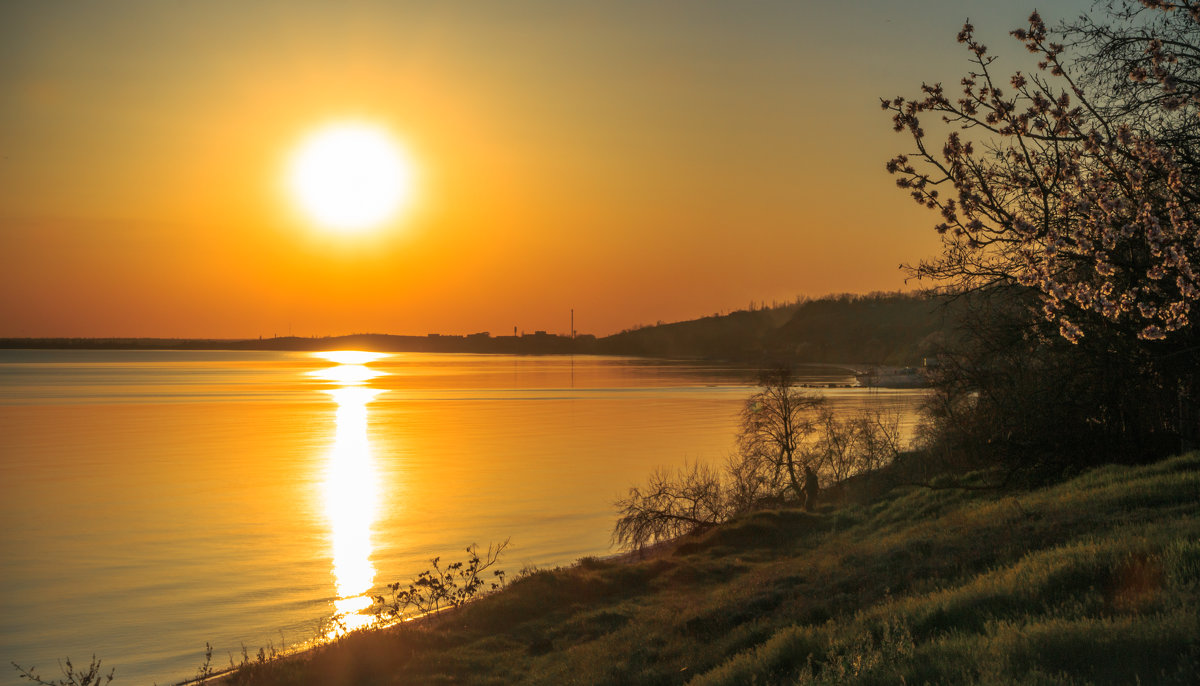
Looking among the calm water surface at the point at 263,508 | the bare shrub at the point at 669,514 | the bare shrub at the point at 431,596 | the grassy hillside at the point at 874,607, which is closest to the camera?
the grassy hillside at the point at 874,607

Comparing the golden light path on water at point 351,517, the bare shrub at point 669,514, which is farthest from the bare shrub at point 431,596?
the bare shrub at point 669,514

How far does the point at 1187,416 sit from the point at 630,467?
40531 mm

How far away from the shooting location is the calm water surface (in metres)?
25.9

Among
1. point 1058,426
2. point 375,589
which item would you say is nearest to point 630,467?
point 375,589

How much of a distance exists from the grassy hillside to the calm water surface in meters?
6.62

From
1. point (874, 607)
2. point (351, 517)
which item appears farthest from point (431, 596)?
point (351, 517)

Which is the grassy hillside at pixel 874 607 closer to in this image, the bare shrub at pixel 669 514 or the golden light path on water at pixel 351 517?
the golden light path on water at pixel 351 517

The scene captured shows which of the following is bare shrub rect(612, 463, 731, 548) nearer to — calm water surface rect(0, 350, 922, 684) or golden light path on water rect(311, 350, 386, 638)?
calm water surface rect(0, 350, 922, 684)

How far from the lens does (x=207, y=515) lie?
43.0 m

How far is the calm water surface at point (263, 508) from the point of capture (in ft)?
84.8

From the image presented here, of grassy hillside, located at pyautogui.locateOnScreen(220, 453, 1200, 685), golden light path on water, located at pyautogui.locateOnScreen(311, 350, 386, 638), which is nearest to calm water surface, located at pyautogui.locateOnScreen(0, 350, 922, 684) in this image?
golden light path on water, located at pyautogui.locateOnScreen(311, 350, 386, 638)

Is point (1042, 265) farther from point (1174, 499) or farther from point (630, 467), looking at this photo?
point (630, 467)

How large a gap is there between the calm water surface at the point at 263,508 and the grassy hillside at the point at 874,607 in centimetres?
662

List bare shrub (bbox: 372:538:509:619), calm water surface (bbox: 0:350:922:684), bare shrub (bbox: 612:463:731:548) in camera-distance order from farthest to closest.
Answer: bare shrub (bbox: 612:463:731:548)
calm water surface (bbox: 0:350:922:684)
bare shrub (bbox: 372:538:509:619)
